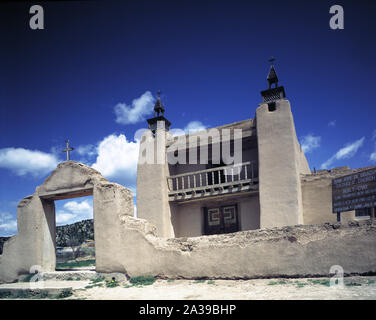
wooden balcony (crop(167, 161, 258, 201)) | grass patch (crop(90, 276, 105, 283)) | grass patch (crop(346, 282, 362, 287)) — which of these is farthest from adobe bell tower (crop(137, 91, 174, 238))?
grass patch (crop(346, 282, 362, 287))

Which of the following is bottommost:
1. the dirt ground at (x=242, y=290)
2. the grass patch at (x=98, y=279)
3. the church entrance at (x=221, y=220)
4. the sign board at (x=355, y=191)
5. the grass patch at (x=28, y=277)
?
the grass patch at (x=28, y=277)

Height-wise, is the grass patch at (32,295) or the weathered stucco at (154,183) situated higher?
the weathered stucco at (154,183)

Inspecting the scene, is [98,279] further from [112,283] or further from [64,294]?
[64,294]

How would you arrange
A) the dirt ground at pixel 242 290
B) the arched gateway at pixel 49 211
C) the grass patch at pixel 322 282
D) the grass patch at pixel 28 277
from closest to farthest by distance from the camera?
1. the dirt ground at pixel 242 290
2. the grass patch at pixel 322 282
3. the arched gateway at pixel 49 211
4. the grass patch at pixel 28 277

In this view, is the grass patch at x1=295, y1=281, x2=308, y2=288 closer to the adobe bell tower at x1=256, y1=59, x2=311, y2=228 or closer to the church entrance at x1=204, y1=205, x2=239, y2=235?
the adobe bell tower at x1=256, y1=59, x2=311, y2=228

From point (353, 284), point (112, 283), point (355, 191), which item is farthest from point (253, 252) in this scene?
point (112, 283)

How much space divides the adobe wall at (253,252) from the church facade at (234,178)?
A: 176 inches

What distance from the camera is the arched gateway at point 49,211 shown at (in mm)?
10375

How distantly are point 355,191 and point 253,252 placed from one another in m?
3.52

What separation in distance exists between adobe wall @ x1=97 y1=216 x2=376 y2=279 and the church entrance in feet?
20.6

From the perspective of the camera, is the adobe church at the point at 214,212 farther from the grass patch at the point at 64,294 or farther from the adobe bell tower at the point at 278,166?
the grass patch at the point at 64,294

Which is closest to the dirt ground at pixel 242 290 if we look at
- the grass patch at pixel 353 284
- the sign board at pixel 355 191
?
the grass patch at pixel 353 284

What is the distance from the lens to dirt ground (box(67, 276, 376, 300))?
6.13 metres
